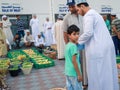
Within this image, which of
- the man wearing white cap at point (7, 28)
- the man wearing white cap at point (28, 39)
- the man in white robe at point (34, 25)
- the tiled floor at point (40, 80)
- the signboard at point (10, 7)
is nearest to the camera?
the tiled floor at point (40, 80)

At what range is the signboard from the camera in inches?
466

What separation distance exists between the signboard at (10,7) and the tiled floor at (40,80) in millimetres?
6059

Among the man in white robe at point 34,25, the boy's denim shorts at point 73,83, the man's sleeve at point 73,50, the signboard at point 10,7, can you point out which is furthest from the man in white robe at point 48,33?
the man's sleeve at point 73,50

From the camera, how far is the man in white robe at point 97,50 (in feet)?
9.92

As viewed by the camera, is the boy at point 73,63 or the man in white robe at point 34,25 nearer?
the boy at point 73,63

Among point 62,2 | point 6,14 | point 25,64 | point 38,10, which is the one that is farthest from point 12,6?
point 25,64

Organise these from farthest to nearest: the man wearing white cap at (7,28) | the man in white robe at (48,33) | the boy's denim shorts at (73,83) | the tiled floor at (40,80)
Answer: the man in white robe at (48,33)
the man wearing white cap at (7,28)
the tiled floor at (40,80)
the boy's denim shorts at (73,83)

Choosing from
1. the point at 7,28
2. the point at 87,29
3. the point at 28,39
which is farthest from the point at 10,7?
the point at 87,29

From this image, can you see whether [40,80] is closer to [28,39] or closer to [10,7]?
[28,39]

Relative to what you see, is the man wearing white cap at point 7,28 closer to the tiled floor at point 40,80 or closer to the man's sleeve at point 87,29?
the tiled floor at point 40,80

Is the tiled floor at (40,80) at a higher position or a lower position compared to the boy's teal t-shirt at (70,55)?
lower

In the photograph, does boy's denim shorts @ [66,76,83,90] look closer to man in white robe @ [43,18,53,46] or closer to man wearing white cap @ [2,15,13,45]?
man wearing white cap @ [2,15,13,45]

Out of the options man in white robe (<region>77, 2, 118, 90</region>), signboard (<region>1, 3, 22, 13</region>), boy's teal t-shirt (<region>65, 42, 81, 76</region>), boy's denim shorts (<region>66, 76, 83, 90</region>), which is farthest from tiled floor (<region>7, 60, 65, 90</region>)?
signboard (<region>1, 3, 22, 13</region>)

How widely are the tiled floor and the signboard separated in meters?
6.06
